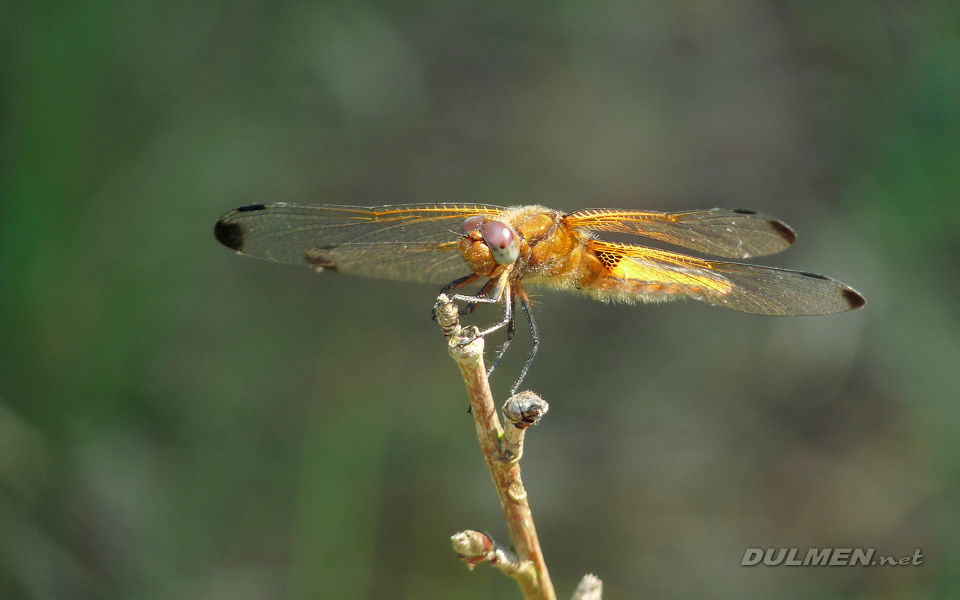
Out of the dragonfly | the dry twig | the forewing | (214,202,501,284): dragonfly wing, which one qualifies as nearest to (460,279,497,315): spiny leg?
the dragonfly

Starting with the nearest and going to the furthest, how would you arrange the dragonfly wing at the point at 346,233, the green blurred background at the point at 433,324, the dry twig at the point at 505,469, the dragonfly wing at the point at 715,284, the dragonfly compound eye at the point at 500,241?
1. the dry twig at the point at 505,469
2. the dragonfly compound eye at the point at 500,241
3. the dragonfly wing at the point at 715,284
4. the dragonfly wing at the point at 346,233
5. the green blurred background at the point at 433,324

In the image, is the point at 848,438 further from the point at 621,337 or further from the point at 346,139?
the point at 346,139

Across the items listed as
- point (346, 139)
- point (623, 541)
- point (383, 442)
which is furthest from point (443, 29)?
point (623, 541)

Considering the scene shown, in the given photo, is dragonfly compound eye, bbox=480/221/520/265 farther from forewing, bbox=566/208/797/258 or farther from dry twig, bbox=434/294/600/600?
dry twig, bbox=434/294/600/600

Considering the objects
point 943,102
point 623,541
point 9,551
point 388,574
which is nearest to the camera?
point 9,551

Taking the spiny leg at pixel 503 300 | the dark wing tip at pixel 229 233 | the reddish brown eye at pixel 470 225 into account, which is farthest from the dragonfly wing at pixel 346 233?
the spiny leg at pixel 503 300

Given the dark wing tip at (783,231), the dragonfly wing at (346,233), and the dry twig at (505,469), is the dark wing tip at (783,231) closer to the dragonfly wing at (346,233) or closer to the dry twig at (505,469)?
the dragonfly wing at (346,233)
